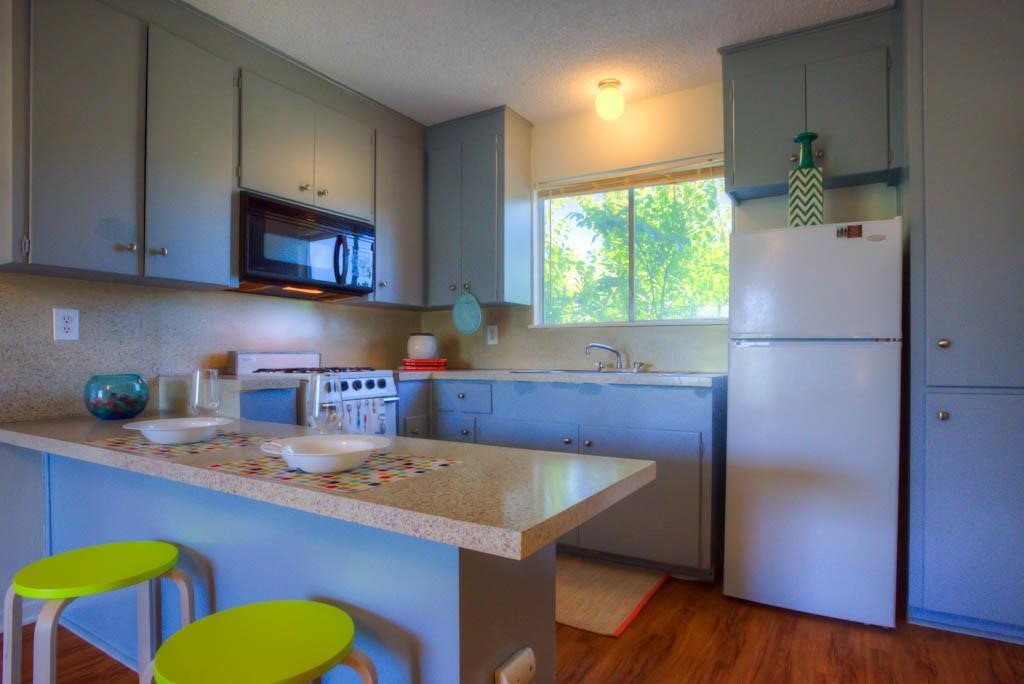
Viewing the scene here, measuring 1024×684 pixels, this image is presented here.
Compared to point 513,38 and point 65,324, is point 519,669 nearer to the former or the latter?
point 65,324

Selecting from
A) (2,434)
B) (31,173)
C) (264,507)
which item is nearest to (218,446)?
(264,507)

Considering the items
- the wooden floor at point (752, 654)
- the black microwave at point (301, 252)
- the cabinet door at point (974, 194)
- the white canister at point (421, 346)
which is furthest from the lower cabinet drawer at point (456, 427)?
the cabinet door at point (974, 194)

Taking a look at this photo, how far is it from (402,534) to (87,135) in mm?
1893

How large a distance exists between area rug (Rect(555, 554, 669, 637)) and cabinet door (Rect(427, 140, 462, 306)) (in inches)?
64.9

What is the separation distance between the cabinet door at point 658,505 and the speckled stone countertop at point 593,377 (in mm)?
215

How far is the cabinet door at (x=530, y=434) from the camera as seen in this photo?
8.73 ft

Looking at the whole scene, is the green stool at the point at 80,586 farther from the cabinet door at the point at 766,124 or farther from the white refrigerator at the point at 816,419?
the cabinet door at the point at 766,124

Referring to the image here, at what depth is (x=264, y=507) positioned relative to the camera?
4.17 ft

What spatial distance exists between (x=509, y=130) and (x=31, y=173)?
86.4 inches

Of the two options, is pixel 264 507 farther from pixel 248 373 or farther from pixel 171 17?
pixel 171 17

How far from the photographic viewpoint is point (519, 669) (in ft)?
3.41

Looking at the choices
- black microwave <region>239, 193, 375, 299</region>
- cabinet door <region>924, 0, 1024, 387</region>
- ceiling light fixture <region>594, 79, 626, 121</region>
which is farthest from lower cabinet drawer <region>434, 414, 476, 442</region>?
cabinet door <region>924, 0, 1024, 387</region>

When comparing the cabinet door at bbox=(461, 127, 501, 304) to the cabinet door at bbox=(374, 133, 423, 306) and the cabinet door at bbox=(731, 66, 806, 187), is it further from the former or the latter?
the cabinet door at bbox=(731, 66, 806, 187)

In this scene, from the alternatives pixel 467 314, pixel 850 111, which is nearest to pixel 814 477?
pixel 850 111
